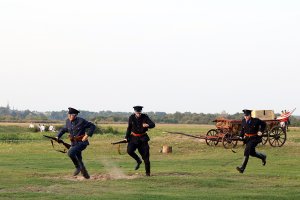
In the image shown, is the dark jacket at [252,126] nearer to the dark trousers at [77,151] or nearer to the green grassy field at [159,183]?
the green grassy field at [159,183]

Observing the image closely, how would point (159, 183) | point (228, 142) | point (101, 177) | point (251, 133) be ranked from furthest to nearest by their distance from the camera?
1. point (228, 142)
2. point (251, 133)
3. point (101, 177)
4. point (159, 183)

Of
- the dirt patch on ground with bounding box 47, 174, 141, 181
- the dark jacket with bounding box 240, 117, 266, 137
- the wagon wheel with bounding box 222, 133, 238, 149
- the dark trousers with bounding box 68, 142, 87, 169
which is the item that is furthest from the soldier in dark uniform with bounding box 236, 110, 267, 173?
the wagon wheel with bounding box 222, 133, 238, 149

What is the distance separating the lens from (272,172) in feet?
73.4

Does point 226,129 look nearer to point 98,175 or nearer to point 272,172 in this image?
point 272,172

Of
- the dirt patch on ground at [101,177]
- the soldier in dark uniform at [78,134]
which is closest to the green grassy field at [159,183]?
the dirt patch on ground at [101,177]

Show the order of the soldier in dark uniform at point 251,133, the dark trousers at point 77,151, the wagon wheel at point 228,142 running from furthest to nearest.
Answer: the wagon wheel at point 228,142, the soldier in dark uniform at point 251,133, the dark trousers at point 77,151

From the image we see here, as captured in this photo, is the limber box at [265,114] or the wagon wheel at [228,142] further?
the limber box at [265,114]

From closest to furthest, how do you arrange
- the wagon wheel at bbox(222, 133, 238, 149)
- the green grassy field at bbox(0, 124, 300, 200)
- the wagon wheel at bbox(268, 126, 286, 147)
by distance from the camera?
the green grassy field at bbox(0, 124, 300, 200) → the wagon wheel at bbox(222, 133, 238, 149) → the wagon wheel at bbox(268, 126, 286, 147)

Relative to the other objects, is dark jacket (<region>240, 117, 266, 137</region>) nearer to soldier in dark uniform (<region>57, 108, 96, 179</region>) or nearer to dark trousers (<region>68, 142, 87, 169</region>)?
soldier in dark uniform (<region>57, 108, 96, 179</region>)

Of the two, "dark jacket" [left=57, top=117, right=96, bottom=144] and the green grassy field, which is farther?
"dark jacket" [left=57, top=117, right=96, bottom=144]

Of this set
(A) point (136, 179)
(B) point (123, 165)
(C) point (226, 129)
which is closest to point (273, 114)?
(C) point (226, 129)

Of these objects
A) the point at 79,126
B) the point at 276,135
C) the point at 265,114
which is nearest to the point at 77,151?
the point at 79,126

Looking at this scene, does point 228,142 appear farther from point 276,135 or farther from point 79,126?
point 79,126

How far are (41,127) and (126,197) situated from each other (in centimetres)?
5578
